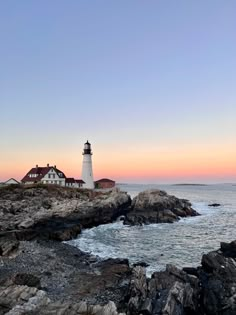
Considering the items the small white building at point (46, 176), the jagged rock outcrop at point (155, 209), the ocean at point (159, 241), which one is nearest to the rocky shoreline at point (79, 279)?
the ocean at point (159, 241)

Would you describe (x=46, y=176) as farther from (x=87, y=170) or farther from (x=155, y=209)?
(x=155, y=209)

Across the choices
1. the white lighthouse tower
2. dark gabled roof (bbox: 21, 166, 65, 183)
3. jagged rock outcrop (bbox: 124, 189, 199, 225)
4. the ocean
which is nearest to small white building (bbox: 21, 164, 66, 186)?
dark gabled roof (bbox: 21, 166, 65, 183)

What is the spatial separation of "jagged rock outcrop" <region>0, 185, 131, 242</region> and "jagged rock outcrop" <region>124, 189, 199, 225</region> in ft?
10.8

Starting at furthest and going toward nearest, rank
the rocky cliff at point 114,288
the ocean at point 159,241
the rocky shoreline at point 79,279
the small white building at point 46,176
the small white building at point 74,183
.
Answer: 1. the small white building at point 74,183
2. the small white building at point 46,176
3. the ocean at point 159,241
4. the rocky shoreline at point 79,279
5. the rocky cliff at point 114,288

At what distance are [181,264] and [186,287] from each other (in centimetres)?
981

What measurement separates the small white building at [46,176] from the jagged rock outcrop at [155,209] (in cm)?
2044

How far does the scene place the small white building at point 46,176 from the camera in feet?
243

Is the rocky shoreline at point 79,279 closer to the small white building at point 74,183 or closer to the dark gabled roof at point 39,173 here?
the dark gabled roof at point 39,173

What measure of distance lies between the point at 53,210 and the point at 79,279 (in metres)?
24.4

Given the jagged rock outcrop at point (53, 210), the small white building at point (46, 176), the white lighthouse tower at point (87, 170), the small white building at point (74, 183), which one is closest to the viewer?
the jagged rock outcrop at point (53, 210)

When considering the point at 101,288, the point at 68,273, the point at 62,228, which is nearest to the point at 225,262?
the point at 101,288

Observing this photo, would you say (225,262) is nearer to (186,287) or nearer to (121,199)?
(186,287)

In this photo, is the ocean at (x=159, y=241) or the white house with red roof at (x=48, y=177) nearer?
the ocean at (x=159, y=241)

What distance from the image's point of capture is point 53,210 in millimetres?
47188
